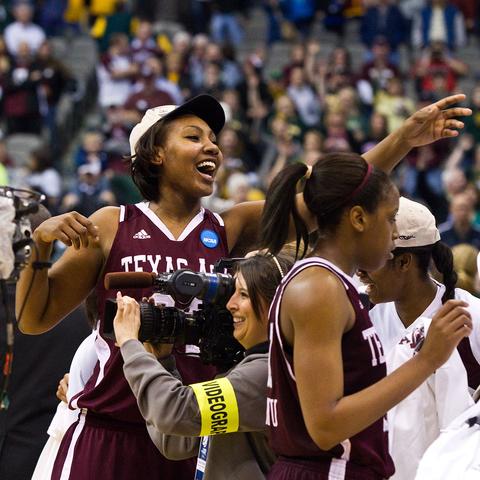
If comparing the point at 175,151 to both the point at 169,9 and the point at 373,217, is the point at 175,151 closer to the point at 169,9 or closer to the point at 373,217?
the point at 373,217

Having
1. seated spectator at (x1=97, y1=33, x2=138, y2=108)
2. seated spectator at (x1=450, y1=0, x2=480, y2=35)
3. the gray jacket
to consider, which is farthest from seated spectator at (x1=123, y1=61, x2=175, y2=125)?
the gray jacket

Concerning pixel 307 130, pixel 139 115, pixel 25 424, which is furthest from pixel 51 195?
pixel 25 424

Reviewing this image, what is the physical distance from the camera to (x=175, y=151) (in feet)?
14.6

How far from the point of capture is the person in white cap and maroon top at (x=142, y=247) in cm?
429

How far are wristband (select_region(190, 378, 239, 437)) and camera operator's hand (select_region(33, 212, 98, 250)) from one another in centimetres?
73

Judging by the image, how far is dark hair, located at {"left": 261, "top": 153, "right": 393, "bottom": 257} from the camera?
3.47 meters

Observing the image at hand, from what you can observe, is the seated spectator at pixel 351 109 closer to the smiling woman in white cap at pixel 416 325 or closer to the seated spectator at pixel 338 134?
the seated spectator at pixel 338 134

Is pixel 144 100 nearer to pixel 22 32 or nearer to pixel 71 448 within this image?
pixel 22 32

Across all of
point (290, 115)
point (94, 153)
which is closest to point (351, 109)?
point (290, 115)

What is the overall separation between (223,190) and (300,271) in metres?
9.47

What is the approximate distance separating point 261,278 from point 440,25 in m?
14.5

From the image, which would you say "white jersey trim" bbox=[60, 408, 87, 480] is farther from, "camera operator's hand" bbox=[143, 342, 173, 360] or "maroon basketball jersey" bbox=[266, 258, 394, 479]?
"maroon basketball jersey" bbox=[266, 258, 394, 479]

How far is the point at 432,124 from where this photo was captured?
4344mm

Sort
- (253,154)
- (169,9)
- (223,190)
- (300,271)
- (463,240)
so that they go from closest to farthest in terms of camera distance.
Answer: (300,271) → (463,240) → (223,190) → (253,154) → (169,9)
